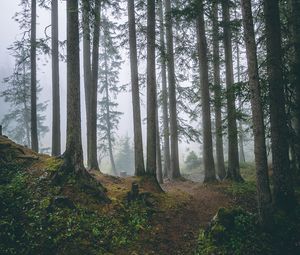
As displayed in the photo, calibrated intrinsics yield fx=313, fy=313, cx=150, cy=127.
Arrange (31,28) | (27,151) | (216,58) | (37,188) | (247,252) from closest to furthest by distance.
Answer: (247,252)
(37,188)
(27,151)
(216,58)
(31,28)

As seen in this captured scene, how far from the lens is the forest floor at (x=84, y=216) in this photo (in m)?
8.34

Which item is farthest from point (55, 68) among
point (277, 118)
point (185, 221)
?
point (277, 118)

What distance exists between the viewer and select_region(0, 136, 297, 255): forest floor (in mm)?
8336

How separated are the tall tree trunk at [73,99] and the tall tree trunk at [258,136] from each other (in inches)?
228

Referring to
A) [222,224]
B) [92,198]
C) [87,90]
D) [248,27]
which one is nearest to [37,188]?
[92,198]

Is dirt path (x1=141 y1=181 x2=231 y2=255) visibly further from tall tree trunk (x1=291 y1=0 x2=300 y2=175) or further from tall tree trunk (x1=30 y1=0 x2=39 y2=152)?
A: tall tree trunk (x1=30 y1=0 x2=39 y2=152)

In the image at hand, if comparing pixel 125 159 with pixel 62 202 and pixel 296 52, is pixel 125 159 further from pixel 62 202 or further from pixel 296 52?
pixel 62 202

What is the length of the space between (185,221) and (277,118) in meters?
4.67

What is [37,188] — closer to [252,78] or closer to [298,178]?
[252,78]

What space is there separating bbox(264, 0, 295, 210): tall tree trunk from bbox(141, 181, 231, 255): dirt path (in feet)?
9.30

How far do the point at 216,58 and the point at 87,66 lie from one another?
810 centimetres

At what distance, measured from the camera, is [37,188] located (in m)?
10.2

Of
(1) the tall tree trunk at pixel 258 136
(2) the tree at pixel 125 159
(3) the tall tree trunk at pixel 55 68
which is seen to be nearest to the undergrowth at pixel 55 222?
(1) the tall tree trunk at pixel 258 136

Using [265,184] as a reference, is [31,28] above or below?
above
